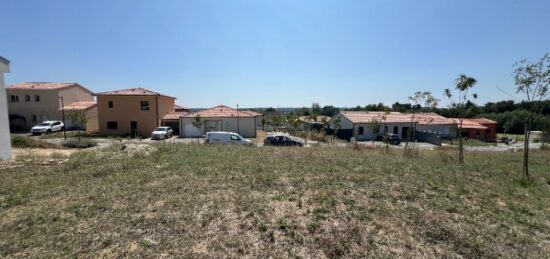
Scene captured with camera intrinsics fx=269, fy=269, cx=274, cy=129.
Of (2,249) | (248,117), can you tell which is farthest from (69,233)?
(248,117)

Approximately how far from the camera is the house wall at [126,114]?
34281mm

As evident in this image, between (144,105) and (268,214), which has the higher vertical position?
(144,105)

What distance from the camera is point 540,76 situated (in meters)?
11.6

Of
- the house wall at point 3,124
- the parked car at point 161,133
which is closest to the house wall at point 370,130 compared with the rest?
the parked car at point 161,133

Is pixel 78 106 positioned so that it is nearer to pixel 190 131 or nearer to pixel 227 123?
pixel 190 131

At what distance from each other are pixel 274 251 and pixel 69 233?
12.1ft

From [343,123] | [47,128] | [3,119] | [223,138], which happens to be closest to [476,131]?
[343,123]

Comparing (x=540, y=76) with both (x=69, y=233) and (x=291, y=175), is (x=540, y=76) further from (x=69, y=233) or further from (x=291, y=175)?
→ (x=69, y=233)

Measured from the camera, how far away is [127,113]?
34594 mm

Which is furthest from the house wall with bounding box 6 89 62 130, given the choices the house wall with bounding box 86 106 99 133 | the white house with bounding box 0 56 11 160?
the white house with bounding box 0 56 11 160

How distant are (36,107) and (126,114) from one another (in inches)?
598

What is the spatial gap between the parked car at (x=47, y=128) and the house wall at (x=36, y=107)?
150 inches

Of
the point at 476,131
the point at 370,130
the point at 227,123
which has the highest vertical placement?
the point at 227,123

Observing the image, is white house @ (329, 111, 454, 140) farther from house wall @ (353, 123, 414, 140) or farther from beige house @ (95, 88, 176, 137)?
beige house @ (95, 88, 176, 137)
